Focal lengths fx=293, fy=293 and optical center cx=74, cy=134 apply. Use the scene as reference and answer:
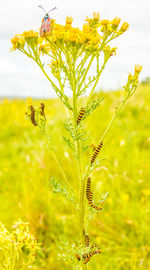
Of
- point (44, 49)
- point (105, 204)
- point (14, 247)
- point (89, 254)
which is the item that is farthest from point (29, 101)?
point (105, 204)

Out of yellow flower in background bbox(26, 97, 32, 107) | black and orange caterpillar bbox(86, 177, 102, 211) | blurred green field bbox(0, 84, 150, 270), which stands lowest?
blurred green field bbox(0, 84, 150, 270)

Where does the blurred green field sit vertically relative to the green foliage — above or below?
below

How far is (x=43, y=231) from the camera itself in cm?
380

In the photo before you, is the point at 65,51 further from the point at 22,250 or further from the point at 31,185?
the point at 31,185

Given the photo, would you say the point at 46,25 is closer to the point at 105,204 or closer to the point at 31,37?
the point at 31,37

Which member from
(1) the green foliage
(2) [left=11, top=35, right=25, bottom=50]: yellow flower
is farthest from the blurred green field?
(2) [left=11, top=35, right=25, bottom=50]: yellow flower

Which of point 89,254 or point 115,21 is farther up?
point 115,21

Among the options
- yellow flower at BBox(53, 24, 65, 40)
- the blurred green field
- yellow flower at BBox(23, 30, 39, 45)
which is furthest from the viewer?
the blurred green field

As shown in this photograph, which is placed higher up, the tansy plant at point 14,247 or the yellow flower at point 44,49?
the yellow flower at point 44,49

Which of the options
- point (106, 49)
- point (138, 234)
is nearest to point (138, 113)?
point (138, 234)

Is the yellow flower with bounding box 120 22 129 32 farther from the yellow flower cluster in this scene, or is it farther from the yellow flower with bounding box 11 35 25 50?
the yellow flower with bounding box 11 35 25 50

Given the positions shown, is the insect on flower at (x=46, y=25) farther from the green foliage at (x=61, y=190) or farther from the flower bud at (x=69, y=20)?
the green foliage at (x=61, y=190)

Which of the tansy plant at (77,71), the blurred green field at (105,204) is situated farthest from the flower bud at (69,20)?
the blurred green field at (105,204)

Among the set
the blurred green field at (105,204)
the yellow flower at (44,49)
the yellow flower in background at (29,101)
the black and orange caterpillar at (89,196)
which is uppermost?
the yellow flower at (44,49)
